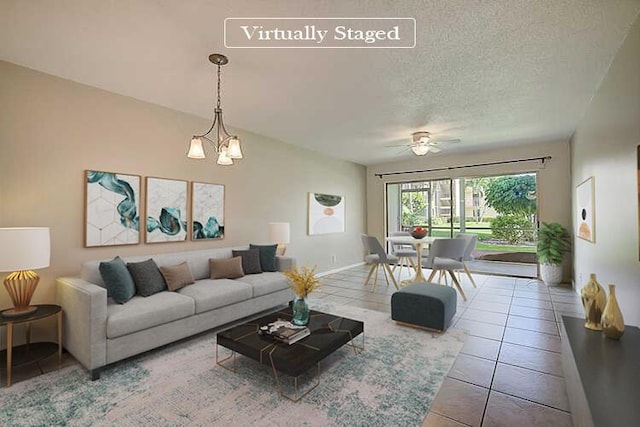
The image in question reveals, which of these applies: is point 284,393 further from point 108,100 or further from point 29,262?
point 108,100

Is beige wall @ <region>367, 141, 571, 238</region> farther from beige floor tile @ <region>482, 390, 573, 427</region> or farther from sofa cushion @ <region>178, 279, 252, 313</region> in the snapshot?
sofa cushion @ <region>178, 279, 252, 313</region>

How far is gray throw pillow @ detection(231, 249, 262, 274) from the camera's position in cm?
396

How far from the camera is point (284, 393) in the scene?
6.87 feet

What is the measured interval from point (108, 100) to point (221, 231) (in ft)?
6.71

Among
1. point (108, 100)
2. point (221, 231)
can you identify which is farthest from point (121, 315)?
point (108, 100)

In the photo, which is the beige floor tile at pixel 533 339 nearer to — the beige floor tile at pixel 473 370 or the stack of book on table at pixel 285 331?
the beige floor tile at pixel 473 370

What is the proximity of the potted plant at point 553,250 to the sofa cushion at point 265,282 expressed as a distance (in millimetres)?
4636

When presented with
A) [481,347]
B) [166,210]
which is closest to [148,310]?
[166,210]

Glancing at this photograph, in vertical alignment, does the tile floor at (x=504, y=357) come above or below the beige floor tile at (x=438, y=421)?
above

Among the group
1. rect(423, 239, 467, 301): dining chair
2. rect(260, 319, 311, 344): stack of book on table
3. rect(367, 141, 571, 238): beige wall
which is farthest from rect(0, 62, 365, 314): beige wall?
rect(367, 141, 571, 238): beige wall

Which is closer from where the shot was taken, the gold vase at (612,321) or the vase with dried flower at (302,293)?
the gold vase at (612,321)

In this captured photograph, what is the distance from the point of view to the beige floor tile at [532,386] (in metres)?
2.01

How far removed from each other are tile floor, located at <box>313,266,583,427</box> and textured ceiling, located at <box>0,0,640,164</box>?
102 inches

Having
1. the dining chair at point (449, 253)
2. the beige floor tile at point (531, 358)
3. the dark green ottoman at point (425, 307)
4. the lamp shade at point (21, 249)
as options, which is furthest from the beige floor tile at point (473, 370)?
the lamp shade at point (21, 249)
